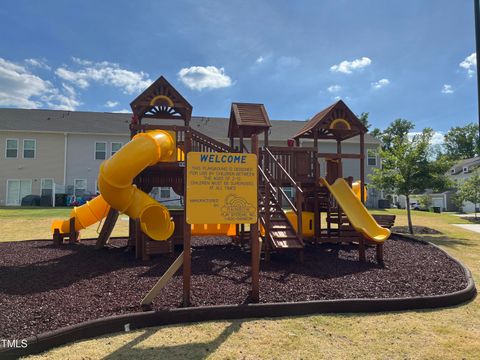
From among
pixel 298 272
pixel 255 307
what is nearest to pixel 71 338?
pixel 255 307

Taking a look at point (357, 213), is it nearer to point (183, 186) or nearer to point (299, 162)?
point (299, 162)

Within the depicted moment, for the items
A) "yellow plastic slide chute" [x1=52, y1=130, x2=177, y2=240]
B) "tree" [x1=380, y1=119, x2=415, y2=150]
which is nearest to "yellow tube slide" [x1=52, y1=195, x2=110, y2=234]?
"yellow plastic slide chute" [x1=52, y1=130, x2=177, y2=240]

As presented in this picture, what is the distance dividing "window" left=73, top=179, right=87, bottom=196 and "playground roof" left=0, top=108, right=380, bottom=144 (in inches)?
162

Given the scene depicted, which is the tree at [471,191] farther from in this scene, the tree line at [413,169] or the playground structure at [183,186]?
the playground structure at [183,186]

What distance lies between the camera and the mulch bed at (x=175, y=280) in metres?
4.85

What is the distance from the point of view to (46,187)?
28500 mm

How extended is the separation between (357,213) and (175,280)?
5.48m

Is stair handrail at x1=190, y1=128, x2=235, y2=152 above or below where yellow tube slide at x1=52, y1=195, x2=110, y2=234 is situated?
above

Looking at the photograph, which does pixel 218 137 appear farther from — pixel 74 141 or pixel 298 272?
pixel 298 272

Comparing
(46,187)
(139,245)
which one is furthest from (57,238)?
(46,187)

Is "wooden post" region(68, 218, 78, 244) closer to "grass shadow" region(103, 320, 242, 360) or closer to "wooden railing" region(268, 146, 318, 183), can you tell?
"wooden railing" region(268, 146, 318, 183)

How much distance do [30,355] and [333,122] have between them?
9.93m

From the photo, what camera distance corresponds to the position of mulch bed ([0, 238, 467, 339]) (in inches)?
191

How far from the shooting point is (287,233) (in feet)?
28.5
